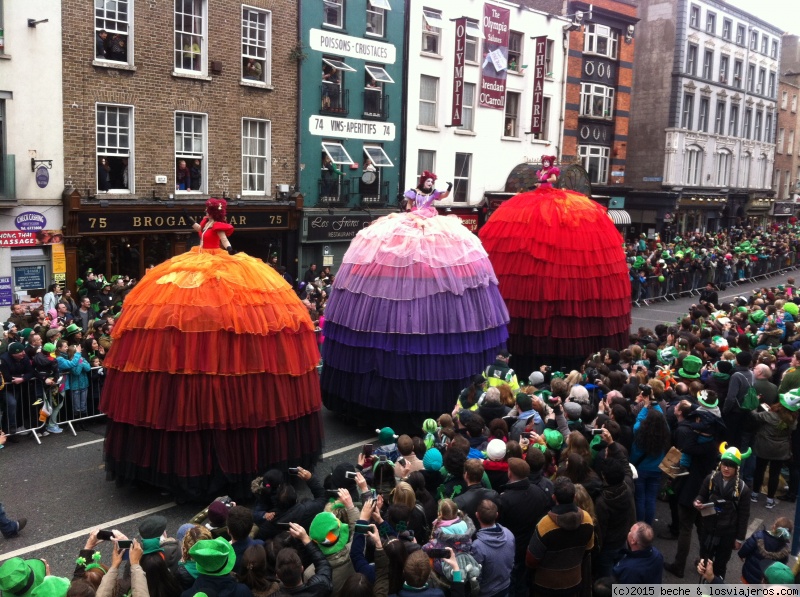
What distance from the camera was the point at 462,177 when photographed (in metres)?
26.9

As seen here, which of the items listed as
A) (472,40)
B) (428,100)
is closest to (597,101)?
(472,40)

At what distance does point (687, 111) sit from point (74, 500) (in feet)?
127

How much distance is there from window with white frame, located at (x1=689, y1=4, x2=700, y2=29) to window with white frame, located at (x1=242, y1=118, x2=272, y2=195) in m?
27.8

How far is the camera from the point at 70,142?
53.7 feet

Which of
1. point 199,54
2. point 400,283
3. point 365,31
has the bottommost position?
point 400,283

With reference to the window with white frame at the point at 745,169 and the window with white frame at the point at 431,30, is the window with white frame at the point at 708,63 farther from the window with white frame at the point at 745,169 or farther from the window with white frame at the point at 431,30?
the window with white frame at the point at 431,30

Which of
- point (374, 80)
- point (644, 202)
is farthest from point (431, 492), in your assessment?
point (644, 202)

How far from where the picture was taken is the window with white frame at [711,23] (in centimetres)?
4044

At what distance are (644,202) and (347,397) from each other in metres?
32.0

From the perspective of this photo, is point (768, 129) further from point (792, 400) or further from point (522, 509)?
point (522, 509)

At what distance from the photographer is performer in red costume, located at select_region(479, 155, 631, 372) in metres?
12.7

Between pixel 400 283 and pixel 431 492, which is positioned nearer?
pixel 431 492

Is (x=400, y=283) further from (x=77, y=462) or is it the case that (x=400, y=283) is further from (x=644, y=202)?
(x=644, y=202)

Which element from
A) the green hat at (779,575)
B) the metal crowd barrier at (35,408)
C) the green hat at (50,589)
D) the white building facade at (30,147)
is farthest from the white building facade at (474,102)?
the green hat at (50,589)
